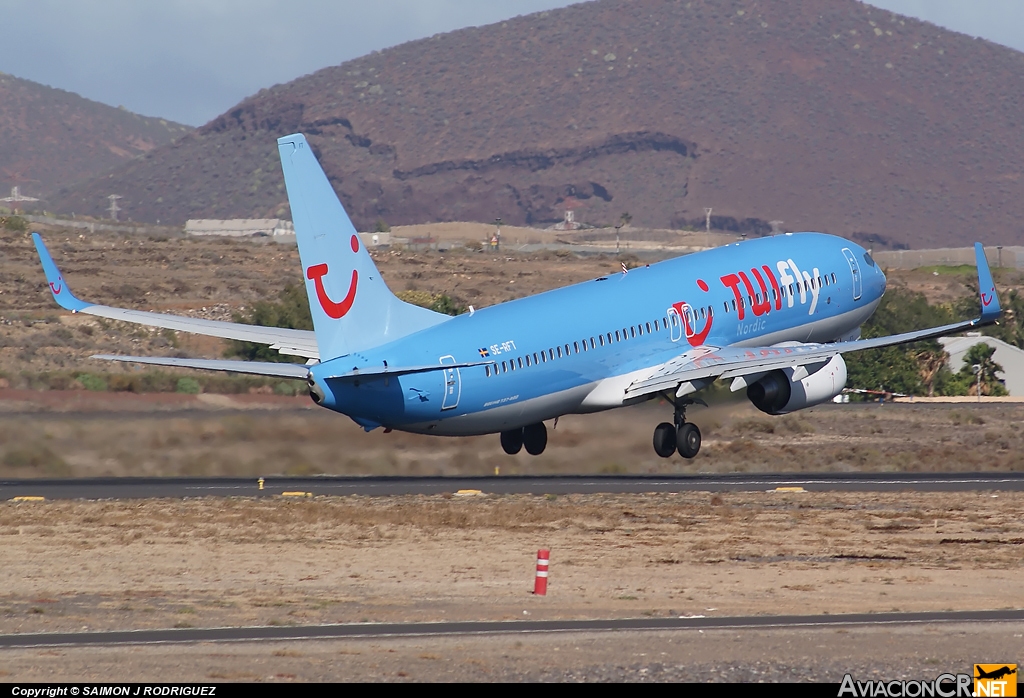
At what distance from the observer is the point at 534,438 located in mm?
46781

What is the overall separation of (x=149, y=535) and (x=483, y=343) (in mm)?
9376

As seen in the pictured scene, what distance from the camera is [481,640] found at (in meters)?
23.0

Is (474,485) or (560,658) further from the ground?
(474,485)

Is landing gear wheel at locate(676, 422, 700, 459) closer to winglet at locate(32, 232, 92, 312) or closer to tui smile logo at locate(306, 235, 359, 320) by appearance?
tui smile logo at locate(306, 235, 359, 320)

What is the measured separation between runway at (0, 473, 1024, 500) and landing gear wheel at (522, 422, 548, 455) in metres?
1.17

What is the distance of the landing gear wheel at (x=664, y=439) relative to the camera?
154ft

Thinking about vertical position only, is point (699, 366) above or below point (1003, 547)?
above

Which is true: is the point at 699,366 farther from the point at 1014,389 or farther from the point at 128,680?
the point at 1014,389

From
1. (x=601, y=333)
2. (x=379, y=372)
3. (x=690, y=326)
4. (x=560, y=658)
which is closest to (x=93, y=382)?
(x=601, y=333)

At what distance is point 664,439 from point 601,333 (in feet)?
16.4

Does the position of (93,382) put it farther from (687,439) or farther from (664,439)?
(687,439)

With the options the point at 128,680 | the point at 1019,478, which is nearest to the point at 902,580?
the point at 128,680

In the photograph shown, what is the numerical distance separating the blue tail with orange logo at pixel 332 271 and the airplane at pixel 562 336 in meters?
0.04

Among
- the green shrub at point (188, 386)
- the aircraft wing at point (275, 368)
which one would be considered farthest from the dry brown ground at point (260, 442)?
the aircraft wing at point (275, 368)
